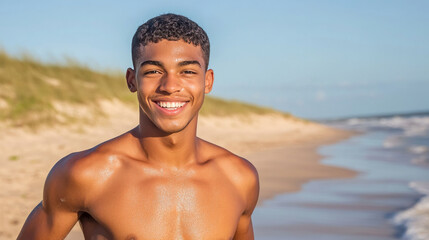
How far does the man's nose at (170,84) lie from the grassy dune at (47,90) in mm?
10791

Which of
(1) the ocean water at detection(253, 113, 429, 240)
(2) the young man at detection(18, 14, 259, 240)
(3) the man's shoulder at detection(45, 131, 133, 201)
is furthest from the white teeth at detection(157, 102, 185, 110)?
(1) the ocean water at detection(253, 113, 429, 240)

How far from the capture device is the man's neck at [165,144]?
220cm

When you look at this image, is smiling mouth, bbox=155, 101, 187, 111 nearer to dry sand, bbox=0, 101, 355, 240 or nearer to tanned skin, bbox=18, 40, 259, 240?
tanned skin, bbox=18, 40, 259, 240

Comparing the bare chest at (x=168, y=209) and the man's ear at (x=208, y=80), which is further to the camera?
the man's ear at (x=208, y=80)

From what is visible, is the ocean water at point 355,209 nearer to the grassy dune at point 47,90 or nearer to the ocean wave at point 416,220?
the ocean wave at point 416,220

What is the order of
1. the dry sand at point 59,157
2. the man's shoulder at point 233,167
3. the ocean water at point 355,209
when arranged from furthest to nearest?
the dry sand at point 59,157 < the ocean water at point 355,209 < the man's shoulder at point 233,167

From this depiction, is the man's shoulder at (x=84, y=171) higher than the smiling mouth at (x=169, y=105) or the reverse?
the reverse

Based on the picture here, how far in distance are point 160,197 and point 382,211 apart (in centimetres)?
480

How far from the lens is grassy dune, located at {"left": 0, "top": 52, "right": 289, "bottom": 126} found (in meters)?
12.8

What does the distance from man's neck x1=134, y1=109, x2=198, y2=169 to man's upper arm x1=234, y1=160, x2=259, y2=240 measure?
0.32 metres

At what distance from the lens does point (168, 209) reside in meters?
2.17

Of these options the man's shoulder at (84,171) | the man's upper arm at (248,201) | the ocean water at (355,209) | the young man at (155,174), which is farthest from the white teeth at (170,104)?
the ocean water at (355,209)

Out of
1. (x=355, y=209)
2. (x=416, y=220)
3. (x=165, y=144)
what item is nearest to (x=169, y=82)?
(x=165, y=144)

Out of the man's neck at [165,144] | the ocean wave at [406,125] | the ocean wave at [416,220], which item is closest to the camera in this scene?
the man's neck at [165,144]
